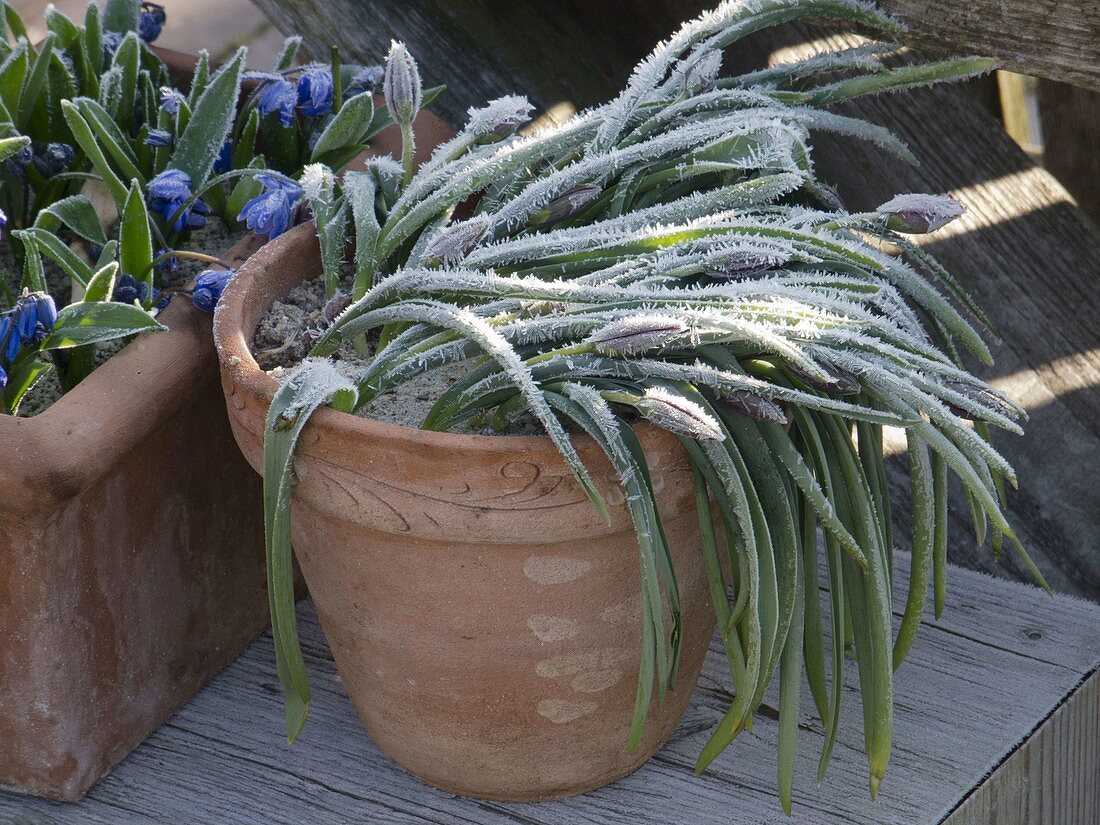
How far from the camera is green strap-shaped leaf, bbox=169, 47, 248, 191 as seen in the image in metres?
1.25

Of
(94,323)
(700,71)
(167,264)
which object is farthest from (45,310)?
(700,71)

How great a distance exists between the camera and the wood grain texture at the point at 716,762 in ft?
3.40

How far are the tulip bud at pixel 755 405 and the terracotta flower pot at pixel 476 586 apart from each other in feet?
0.17

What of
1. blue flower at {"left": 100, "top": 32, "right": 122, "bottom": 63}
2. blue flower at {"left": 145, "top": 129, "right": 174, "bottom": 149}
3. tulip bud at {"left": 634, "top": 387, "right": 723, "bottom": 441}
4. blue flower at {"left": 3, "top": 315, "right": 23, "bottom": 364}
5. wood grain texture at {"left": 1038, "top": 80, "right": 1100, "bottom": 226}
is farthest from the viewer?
wood grain texture at {"left": 1038, "top": 80, "right": 1100, "bottom": 226}

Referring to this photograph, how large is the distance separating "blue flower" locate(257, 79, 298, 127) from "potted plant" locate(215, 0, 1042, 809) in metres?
0.19

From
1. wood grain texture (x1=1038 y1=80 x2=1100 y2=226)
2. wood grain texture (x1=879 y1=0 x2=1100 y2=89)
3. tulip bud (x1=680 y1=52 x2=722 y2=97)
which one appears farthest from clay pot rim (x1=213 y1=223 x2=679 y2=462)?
wood grain texture (x1=1038 y1=80 x2=1100 y2=226)

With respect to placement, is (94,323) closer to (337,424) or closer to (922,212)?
(337,424)

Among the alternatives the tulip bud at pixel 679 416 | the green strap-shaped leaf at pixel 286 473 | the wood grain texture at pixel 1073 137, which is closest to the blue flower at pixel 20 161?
the green strap-shaped leaf at pixel 286 473

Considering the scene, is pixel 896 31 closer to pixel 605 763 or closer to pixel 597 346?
pixel 597 346

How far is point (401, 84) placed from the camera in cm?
99

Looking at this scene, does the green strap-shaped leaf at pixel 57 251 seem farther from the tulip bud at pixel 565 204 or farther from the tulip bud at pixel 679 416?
the tulip bud at pixel 679 416

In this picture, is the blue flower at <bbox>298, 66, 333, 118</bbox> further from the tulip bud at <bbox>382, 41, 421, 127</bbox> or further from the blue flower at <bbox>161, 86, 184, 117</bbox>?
the tulip bud at <bbox>382, 41, 421, 127</bbox>

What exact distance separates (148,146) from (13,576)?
0.55 m

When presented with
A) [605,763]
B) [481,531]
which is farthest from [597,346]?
[605,763]
